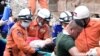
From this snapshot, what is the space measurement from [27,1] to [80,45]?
3.30 metres

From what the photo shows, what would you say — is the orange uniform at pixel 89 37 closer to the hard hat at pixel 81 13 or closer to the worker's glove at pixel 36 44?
the hard hat at pixel 81 13

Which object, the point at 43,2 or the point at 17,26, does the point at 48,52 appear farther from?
the point at 43,2

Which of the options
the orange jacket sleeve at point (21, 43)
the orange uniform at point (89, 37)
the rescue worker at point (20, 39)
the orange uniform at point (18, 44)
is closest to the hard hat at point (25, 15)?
the rescue worker at point (20, 39)

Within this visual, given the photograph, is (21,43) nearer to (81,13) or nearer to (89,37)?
(89,37)

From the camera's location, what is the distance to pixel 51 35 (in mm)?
8742

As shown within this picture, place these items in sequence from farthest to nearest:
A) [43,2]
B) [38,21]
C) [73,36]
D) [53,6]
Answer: [53,6] < [43,2] < [38,21] < [73,36]

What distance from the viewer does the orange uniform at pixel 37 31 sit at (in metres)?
8.47

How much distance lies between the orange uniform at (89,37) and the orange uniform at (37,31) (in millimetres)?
1546

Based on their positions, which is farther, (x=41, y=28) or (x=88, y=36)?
(x=41, y=28)

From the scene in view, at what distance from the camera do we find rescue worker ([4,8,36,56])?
7.88 m

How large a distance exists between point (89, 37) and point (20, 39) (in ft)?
4.44

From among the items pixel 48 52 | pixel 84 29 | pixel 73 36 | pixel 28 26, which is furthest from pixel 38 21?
pixel 73 36

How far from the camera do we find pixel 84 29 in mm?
7039

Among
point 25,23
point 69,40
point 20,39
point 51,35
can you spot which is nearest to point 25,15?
point 25,23
